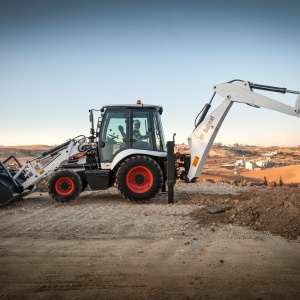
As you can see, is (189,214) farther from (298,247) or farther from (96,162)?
(96,162)

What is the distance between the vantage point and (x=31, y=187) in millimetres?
10562

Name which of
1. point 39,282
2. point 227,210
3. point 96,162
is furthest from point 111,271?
point 96,162

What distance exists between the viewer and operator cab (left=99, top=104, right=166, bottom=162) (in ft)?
31.0

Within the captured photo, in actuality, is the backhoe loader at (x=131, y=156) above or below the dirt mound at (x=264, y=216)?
above

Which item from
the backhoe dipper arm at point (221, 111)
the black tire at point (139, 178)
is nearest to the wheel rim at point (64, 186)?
the black tire at point (139, 178)

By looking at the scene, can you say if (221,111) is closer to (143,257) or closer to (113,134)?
(113,134)

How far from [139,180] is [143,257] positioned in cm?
461

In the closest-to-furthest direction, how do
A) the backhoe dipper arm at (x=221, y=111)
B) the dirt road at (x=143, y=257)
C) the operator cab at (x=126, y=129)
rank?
the dirt road at (x=143, y=257) < the backhoe dipper arm at (x=221, y=111) < the operator cab at (x=126, y=129)

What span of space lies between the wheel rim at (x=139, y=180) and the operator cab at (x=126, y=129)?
686 millimetres

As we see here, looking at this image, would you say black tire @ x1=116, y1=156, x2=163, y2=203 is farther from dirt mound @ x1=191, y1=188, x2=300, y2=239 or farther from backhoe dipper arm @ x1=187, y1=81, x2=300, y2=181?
dirt mound @ x1=191, y1=188, x2=300, y2=239

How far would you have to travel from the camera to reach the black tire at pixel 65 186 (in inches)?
373

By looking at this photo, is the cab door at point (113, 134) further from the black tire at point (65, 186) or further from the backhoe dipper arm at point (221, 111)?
the backhoe dipper arm at point (221, 111)

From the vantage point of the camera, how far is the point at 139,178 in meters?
9.23

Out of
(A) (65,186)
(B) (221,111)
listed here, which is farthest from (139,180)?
(B) (221,111)
